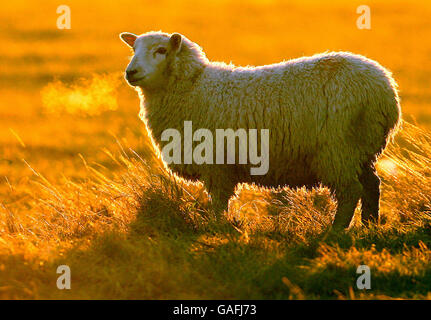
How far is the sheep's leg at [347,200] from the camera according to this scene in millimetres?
6605

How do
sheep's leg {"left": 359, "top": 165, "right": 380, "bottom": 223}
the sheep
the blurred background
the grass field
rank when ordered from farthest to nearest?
the blurred background
sheep's leg {"left": 359, "top": 165, "right": 380, "bottom": 223}
the sheep
the grass field

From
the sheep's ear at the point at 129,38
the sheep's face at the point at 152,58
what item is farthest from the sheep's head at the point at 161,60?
the sheep's ear at the point at 129,38

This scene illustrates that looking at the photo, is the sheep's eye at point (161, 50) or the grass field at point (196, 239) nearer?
the grass field at point (196, 239)

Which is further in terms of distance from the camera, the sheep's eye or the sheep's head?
the sheep's eye

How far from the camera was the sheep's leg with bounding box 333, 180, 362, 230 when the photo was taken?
661 cm

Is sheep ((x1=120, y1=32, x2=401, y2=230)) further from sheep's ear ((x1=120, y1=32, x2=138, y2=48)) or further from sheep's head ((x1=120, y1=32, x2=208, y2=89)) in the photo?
A: sheep's ear ((x1=120, y1=32, x2=138, y2=48))

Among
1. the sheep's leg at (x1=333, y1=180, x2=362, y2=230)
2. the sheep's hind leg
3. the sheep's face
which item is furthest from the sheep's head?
the sheep's leg at (x1=333, y1=180, x2=362, y2=230)

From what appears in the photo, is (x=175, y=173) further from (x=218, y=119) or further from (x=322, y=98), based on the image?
(x=322, y=98)
